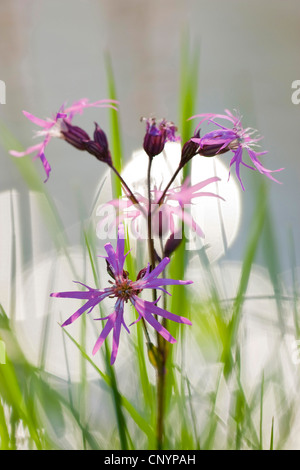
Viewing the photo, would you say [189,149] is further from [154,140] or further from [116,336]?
[116,336]

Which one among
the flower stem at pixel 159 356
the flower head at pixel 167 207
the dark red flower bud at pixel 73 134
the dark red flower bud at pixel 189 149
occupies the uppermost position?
the dark red flower bud at pixel 73 134

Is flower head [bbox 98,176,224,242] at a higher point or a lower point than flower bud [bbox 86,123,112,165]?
lower

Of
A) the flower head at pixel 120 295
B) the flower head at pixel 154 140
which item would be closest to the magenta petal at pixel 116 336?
the flower head at pixel 120 295

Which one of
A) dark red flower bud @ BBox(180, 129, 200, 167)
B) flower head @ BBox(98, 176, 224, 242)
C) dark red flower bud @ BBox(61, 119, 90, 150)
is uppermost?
dark red flower bud @ BBox(61, 119, 90, 150)

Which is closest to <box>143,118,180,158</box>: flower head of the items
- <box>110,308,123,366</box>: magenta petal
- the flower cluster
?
the flower cluster

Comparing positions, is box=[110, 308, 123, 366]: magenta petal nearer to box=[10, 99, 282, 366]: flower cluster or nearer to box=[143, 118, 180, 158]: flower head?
box=[10, 99, 282, 366]: flower cluster

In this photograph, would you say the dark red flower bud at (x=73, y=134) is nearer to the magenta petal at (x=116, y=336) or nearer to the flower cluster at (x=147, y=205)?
the flower cluster at (x=147, y=205)

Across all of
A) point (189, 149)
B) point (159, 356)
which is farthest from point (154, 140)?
point (159, 356)

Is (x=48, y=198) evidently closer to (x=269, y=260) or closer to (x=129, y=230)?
(x=129, y=230)

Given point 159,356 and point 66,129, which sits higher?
point 66,129

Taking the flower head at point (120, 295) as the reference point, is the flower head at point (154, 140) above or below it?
above

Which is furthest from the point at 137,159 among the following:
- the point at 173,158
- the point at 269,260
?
the point at 269,260
